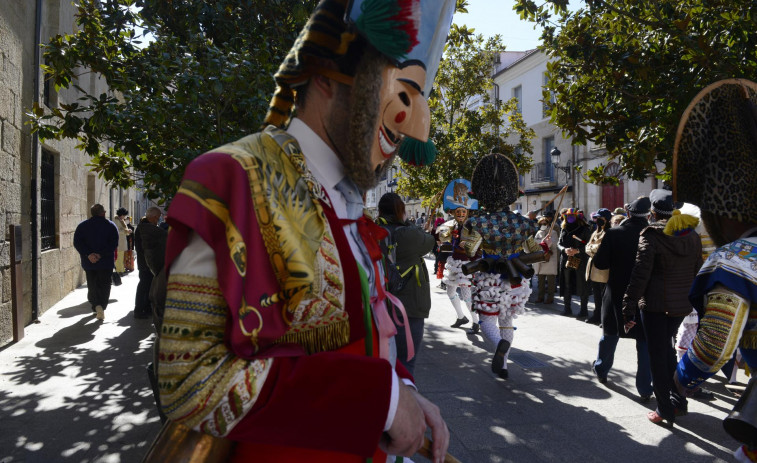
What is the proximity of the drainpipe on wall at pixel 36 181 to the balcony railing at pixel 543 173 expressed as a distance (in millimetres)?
21546

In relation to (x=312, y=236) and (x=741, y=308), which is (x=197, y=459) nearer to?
(x=312, y=236)

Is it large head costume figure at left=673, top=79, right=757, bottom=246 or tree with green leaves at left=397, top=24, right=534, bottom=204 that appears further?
tree with green leaves at left=397, top=24, right=534, bottom=204

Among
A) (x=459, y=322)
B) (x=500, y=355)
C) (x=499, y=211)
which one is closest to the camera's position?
(x=500, y=355)

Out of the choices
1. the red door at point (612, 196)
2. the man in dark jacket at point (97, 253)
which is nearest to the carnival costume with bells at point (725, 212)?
the man in dark jacket at point (97, 253)

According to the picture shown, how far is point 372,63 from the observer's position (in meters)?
1.14

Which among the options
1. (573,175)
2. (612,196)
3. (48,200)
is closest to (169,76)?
(48,200)

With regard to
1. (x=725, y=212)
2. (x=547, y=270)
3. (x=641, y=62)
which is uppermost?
(x=641, y=62)

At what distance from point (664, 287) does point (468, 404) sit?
201 centimetres

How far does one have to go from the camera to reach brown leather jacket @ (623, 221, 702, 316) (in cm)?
421

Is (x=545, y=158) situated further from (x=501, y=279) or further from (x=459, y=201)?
(x=501, y=279)

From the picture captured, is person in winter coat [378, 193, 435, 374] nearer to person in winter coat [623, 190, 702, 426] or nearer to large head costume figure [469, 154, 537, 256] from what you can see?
large head costume figure [469, 154, 537, 256]

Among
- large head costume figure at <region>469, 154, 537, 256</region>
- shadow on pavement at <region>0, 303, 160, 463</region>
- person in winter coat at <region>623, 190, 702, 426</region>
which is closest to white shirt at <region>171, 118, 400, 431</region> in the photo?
shadow on pavement at <region>0, 303, 160, 463</region>

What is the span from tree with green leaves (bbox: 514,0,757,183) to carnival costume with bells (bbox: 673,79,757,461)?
3017mm

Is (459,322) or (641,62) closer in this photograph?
(641,62)
